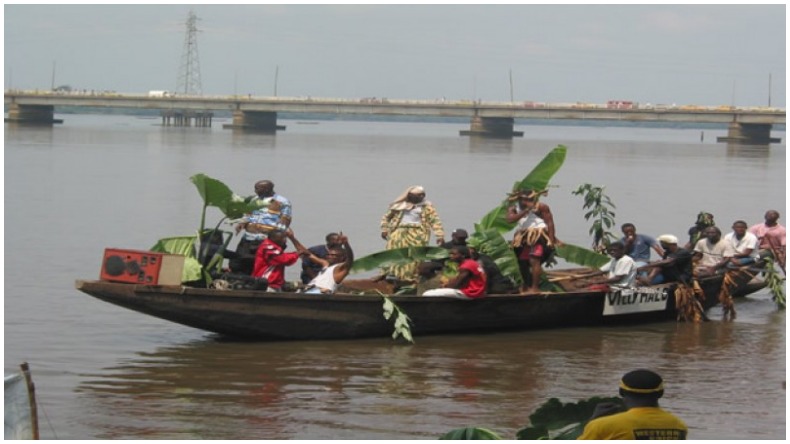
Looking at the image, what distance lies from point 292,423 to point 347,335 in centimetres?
327

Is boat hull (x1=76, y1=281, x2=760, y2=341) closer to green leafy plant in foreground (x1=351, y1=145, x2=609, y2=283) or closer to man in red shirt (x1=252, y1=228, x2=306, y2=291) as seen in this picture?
man in red shirt (x1=252, y1=228, x2=306, y2=291)

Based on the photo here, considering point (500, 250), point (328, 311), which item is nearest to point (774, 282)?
point (500, 250)

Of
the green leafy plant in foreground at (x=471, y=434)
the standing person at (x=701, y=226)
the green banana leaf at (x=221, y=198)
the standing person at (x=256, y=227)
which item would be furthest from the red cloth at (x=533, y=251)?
the green leafy plant in foreground at (x=471, y=434)

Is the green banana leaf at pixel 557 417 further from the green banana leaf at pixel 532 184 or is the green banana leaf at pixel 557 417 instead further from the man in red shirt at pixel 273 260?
the green banana leaf at pixel 532 184

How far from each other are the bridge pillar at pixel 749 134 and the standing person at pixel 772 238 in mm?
82600

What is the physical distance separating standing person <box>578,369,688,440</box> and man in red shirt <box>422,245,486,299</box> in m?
7.98

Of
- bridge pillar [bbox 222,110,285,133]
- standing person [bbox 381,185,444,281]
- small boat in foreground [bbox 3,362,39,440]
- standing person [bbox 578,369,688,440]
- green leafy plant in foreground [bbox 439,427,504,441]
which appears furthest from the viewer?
bridge pillar [bbox 222,110,285,133]

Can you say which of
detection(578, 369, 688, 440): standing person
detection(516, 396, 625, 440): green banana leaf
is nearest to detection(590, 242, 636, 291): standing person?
detection(516, 396, 625, 440): green banana leaf

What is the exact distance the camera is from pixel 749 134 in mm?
102500

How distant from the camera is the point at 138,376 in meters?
13.7

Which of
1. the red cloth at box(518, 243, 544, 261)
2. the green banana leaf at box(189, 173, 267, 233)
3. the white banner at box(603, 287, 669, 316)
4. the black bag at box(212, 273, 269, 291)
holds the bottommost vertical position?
the white banner at box(603, 287, 669, 316)

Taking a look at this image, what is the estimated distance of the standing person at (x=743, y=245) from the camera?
1839 cm

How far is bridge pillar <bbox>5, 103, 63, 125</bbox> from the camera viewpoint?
108812mm

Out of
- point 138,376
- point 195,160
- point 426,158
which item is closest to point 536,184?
point 138,376
